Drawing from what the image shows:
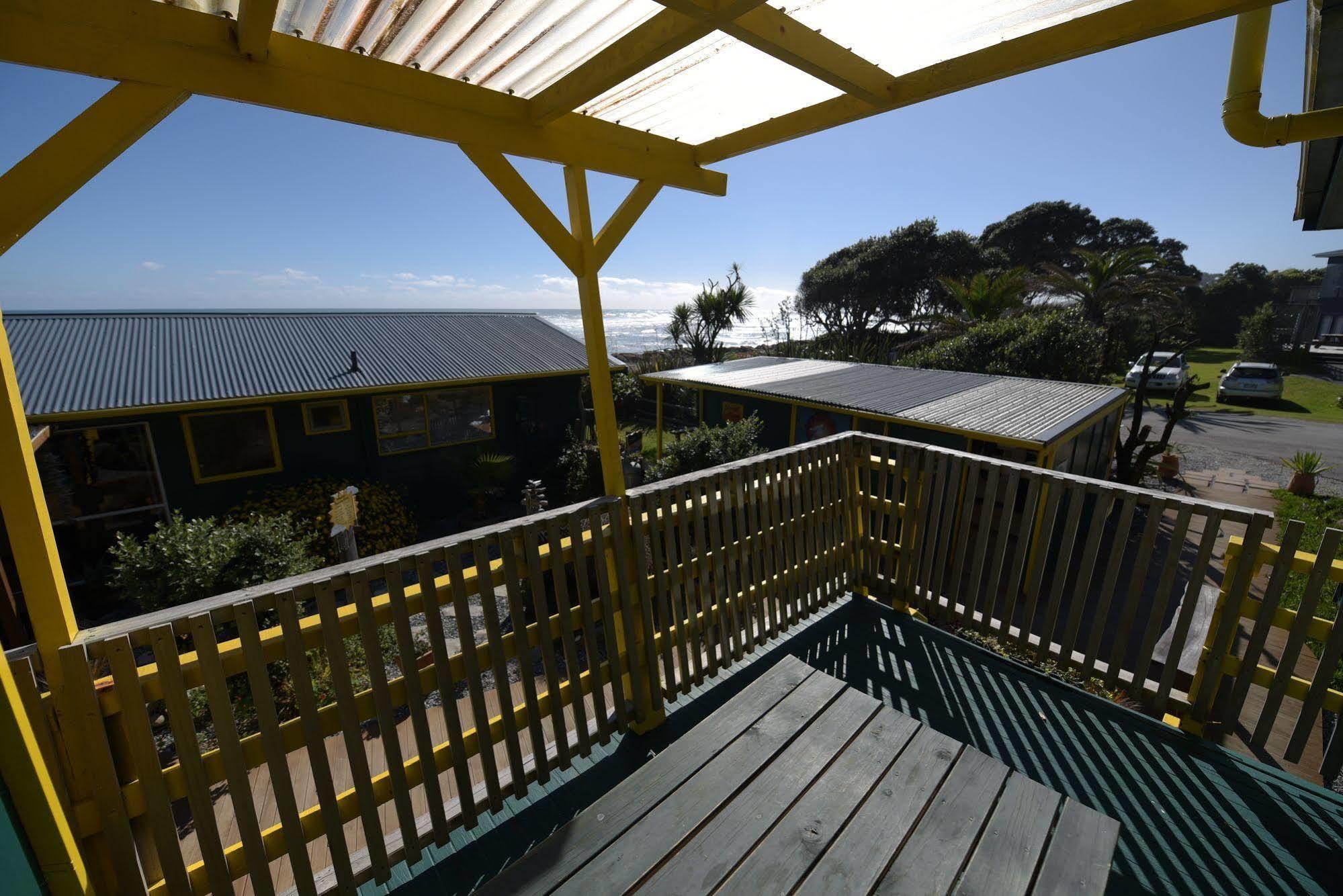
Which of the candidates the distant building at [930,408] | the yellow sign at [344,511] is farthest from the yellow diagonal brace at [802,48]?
the yellow sign at [344,511]

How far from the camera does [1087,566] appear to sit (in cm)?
272

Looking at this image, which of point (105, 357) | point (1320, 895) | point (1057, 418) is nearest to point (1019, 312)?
point (1057, 418)

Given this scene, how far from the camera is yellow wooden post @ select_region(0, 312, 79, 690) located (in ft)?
4.39

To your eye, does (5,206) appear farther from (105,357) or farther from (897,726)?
(105,357)

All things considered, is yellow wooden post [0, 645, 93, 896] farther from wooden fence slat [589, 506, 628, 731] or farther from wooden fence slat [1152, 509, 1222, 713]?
wooden fence slat [1152, 509, 1222, 713]

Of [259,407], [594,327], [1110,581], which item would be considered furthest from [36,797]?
[259,407]

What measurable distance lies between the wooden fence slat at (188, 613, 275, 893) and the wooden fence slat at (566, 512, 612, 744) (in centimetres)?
111

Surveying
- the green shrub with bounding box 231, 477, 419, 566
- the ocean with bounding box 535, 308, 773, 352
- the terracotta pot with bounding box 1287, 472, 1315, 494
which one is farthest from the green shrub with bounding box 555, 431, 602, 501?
the terracotta pot with bounding box 1287, 472, 1315, 494

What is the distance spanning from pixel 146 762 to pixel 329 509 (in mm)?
6481

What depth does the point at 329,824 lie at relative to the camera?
1.78 m

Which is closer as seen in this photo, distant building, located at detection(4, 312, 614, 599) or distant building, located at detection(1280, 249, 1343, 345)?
distant building, located at detection(4, 312, 614, 599)

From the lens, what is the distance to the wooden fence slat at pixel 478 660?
1942 mm

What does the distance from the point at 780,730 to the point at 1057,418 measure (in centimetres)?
675

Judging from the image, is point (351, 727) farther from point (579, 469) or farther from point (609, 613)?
point (579, 469)
